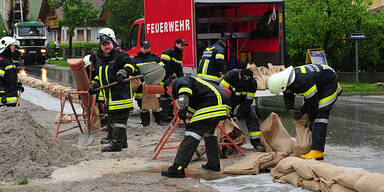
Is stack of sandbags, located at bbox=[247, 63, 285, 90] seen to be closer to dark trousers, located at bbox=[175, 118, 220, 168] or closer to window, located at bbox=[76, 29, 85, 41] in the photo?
dark trousers, located at bbox=[175, 118, 220, 168]

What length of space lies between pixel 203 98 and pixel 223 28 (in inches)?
294

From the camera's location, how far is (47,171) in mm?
6641

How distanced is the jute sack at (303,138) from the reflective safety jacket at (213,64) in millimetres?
2719

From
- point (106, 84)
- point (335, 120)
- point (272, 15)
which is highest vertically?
point (272, 15)

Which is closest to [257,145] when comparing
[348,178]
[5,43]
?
[348,178]

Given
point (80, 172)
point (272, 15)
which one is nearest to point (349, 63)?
point (272, 15)

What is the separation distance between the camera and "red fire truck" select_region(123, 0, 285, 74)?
11.7 m

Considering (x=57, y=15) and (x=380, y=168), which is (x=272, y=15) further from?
(x=57, y=15)

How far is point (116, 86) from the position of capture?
8.34 m

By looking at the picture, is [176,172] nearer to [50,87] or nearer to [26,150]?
[26,150]

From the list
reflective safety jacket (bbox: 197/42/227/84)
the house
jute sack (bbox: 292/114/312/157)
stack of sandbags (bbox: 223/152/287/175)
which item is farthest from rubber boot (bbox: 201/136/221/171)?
the house

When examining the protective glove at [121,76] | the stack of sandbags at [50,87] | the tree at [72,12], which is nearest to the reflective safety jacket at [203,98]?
the protective glove at [121,76]

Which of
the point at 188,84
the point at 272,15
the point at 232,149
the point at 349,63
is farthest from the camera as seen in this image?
the point at 349,63

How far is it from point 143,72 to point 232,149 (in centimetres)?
208
